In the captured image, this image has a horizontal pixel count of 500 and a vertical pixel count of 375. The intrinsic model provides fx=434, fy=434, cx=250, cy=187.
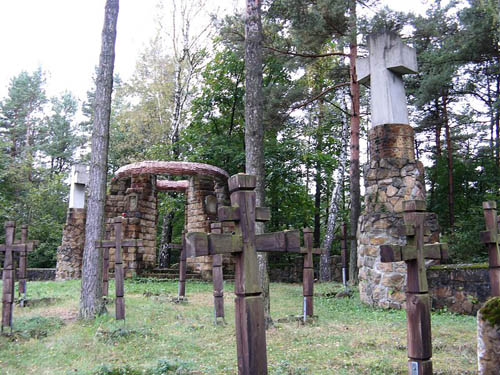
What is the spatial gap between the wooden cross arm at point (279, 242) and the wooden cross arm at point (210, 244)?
22cm

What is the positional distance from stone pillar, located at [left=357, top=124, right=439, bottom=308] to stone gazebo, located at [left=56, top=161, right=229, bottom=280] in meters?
7.18

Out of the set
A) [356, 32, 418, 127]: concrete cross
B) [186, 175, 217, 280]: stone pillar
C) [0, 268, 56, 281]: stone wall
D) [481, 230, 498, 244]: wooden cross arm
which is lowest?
[0, 268, 56, 281]: stone wall

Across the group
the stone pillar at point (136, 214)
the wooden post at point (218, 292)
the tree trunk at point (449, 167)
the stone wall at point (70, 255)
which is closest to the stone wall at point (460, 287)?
the wooden post at point (218, 292)

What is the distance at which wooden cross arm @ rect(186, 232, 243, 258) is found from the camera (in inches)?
120

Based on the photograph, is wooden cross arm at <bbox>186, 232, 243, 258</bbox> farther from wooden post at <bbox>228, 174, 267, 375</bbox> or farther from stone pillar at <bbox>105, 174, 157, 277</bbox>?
stone pillar at <bbox>105, 174, 157, 277</bbox>

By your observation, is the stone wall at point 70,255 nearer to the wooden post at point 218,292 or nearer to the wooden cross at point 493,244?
the wooden post at point 218,292

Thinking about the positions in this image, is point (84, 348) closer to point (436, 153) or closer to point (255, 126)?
point (255, 126)

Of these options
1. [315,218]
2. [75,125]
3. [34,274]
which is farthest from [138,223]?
[75,125]

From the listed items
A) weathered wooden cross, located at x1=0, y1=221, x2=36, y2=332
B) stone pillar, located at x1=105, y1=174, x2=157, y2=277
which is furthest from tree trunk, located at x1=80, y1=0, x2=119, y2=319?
stone pillar, located at x1=105, y1=174, x2=157, y2=277

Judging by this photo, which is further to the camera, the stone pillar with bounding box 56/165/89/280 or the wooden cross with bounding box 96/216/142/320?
the stone pillar with bounding box 56/165/89/280

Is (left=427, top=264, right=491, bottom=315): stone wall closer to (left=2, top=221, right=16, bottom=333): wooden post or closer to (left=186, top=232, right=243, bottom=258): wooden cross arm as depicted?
(left=186, top=232, right=243, bottom=258): wooden cross arm

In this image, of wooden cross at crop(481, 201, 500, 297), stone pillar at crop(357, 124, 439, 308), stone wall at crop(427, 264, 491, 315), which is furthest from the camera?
stone pillar at crop(357, 124, 439, 308)

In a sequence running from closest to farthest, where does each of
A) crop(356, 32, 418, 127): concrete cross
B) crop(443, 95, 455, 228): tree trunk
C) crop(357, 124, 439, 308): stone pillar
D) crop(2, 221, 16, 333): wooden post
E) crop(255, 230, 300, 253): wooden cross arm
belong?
crop(255, 230, 300, 253): wooden cross arm
crop(2, 221, 16, 333): wooden post
crop(357, 124, 439, 308): stone pillar
crop(356, 32, 418, 127): concrete cross
crop(443, 95, 455, 228): tree trunk

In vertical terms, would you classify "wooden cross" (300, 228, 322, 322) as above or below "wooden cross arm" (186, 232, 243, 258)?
below
